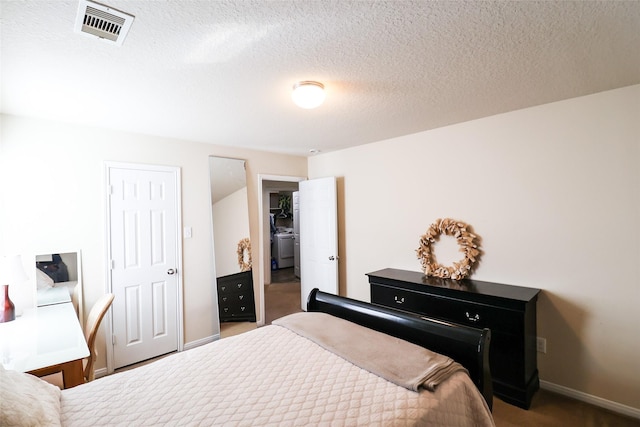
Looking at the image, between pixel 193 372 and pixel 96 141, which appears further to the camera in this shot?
pixel 96 141

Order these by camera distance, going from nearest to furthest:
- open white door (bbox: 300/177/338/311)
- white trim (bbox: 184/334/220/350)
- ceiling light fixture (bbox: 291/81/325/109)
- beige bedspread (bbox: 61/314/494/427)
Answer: beige bedspread (bbox: 61/314/494/427) < ceiling light fixture (bbox: 291/81/325/109) < white trim (bbox: 184/334/220/350) < open white door (bbox: 300/177/338/311)

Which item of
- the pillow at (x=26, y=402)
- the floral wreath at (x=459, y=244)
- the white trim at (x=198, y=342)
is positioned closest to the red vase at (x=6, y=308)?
the pillow at (x=26, y=402)

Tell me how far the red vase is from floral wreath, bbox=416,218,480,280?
11.3 ft

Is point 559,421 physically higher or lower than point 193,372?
lower

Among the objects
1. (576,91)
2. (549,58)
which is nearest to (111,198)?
(549,58)

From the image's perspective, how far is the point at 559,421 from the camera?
6.84 ft

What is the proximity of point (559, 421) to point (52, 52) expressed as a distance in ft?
12.8

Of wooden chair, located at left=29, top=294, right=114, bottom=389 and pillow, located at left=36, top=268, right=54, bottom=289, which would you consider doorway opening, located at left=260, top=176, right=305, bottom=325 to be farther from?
pillow, located at left=36, top=268, right=54, bottom=289

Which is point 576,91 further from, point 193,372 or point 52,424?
point 52,424

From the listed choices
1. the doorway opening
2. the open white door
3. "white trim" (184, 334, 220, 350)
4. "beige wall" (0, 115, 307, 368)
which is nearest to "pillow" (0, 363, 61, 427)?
"beige wall" (0, 115, 307, 368)

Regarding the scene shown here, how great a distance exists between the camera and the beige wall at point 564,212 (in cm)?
210

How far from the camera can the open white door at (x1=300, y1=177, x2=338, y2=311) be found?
3.92 metres

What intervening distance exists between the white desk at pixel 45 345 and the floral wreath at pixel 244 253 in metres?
1.72

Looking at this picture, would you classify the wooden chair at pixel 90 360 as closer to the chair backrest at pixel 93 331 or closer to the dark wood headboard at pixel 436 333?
the chair backrest at pixel 93 331
